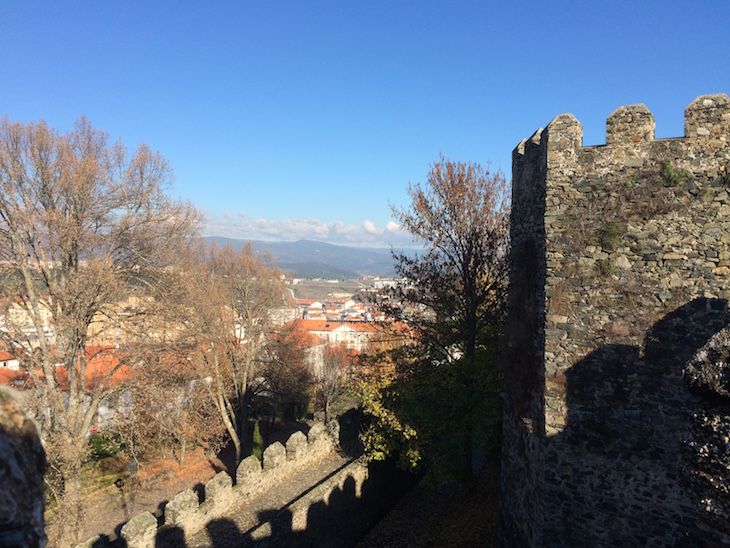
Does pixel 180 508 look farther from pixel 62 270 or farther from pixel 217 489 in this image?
pixel 62 270

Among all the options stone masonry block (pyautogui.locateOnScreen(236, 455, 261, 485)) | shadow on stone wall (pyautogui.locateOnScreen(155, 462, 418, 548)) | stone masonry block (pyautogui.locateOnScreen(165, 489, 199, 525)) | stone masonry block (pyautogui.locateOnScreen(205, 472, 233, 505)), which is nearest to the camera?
A: shadow on stone wall (pyautogui.locateOnScreen(155, 462, 418, 548))

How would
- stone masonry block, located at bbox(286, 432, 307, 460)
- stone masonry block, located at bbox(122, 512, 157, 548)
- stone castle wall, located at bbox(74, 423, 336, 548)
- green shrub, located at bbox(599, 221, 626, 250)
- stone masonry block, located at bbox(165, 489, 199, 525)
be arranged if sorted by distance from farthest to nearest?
stone masonry block, located at bbox(286, 432, 307, 460), stone masonry block, located at bbox(165, 489, 199, 525), stone castle wall, located at bbox(74, 423, 336, 548), stone masonry block, located at bbox(122, 512, 157, 548), green shrub, located at bbox(599, 221, 626, 250)

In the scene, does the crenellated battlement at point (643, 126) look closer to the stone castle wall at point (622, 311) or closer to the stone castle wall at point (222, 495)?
the stone castle wall at point (622, 311)

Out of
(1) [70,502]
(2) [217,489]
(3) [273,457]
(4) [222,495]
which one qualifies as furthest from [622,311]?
(1) [70,502]

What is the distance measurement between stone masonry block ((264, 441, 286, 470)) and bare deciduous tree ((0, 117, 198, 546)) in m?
4.70

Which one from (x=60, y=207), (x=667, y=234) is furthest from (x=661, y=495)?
(x=60, y=207)

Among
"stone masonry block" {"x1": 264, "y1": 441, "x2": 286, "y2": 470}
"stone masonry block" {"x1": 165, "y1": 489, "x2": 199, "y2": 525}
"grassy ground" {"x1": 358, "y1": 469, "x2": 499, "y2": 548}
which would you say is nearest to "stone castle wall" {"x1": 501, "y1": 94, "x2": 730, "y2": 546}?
"grassy ground" {"x1": 358, "y1": 469, "x2": 499, "y2": 548}

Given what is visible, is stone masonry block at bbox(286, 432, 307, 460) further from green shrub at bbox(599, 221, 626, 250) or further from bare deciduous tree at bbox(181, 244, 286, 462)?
green shrub at bbox(599, 221, 626, 250)

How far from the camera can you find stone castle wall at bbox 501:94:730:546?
20.3 ft

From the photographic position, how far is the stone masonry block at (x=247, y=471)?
1214cm

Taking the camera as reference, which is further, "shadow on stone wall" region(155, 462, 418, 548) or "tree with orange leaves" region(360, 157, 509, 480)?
"tree with orange leaves" region(360, 157, 509, 480)

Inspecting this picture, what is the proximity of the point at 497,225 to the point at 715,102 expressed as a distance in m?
7.38

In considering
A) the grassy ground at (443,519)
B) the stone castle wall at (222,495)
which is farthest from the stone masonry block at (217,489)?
the grassy ground at (443,519)

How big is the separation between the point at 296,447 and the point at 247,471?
1.97 m
